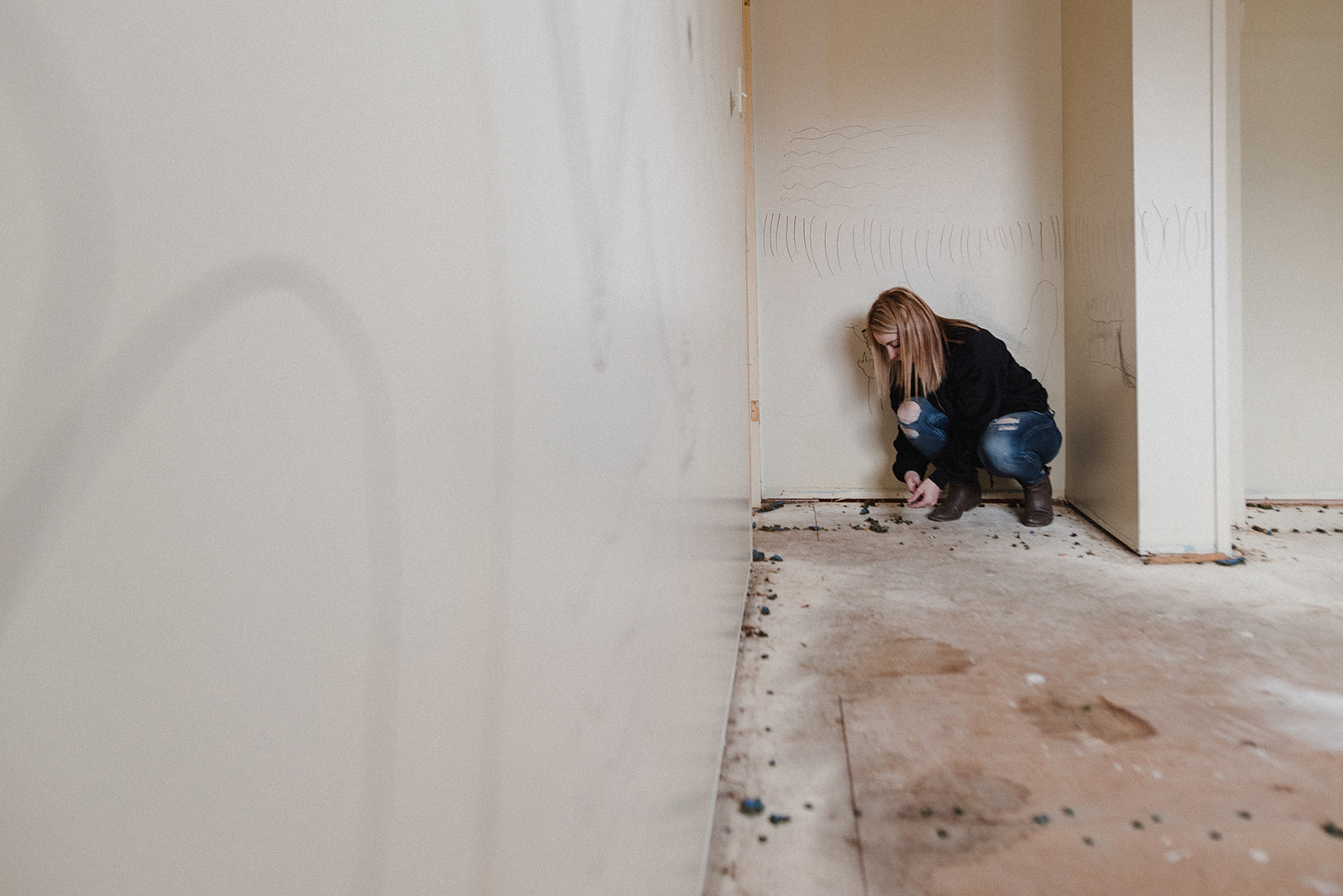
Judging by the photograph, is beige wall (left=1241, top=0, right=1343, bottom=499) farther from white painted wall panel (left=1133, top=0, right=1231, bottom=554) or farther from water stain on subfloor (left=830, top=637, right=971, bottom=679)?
water stain on subfloor (left=830, top=637, right=971, bottom=679)

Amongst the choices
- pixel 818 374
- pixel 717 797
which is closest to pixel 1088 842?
pixel 717 797

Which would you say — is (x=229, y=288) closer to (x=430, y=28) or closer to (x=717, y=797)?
(x=430, y=28)

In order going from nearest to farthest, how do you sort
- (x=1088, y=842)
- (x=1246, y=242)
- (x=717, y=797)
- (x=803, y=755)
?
(x=1088, y=842) < (x=717, y=797) < (x=803, y=755) < (x=1246, y=242)

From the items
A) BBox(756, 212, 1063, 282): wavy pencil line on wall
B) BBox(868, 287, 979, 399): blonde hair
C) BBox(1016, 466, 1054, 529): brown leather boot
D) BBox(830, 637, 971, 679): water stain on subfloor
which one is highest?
BBox(756, 212, 1063, 282): wavy pencil line on wall

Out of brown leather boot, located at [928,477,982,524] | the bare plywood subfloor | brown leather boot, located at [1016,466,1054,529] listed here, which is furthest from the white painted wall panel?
brown leather boot, located at [928,477,982,524]

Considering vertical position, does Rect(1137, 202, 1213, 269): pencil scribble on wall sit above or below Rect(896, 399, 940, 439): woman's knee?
above

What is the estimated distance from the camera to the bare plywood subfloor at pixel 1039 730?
115 centimetres

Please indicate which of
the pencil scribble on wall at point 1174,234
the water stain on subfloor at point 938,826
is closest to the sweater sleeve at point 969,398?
the pencil scribble on wall at point 1174,234

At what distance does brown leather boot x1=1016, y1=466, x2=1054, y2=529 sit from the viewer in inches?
118

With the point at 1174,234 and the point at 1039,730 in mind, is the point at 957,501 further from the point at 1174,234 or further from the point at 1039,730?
the point at 1039,730

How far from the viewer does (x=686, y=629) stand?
1.06 metres

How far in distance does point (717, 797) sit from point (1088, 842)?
555 mm

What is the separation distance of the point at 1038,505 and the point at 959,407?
46 centimetres

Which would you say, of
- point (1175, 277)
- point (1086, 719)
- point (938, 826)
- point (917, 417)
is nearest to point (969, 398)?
point (917, 417)
